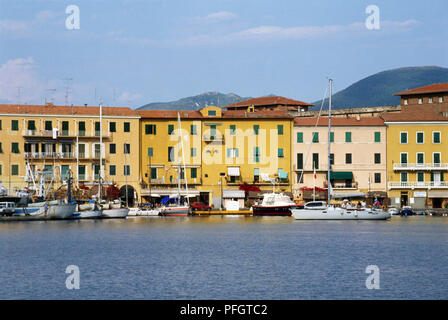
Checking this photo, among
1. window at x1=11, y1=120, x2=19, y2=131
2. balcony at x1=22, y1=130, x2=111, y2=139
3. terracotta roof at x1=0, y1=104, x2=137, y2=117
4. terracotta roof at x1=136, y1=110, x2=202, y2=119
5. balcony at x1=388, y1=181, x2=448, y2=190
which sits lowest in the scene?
balcony at x1=388, y1=181, x2=448, y2=190

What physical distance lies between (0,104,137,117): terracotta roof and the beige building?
62.5 feet

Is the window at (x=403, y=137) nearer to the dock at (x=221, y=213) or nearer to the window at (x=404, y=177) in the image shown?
the window at (x=404, y=177)

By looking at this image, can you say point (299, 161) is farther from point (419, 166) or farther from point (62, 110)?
point (62, 110)

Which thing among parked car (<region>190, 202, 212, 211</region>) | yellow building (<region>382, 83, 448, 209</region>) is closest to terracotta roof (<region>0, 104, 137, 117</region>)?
parked car (<region>190, 202, 212, 211</region>)

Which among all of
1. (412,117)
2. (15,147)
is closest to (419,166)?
(412,117)

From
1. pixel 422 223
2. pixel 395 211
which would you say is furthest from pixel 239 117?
pixel 422 223

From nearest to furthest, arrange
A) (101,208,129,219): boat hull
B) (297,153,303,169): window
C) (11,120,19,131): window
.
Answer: (101,208,129,219): boat hull < (11,120,19,131): window < (297,153,303,169): window

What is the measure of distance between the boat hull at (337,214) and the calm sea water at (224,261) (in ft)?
20.6

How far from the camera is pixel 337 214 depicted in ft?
255

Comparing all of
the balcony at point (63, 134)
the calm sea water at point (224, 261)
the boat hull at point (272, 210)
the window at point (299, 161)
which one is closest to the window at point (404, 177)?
the window at point (299, 161)

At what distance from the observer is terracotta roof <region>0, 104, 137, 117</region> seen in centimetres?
9081

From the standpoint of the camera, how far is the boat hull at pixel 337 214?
77500mm

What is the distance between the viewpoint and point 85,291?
3347 centimetres

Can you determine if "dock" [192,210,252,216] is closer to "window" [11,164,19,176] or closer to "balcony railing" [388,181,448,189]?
"balcony railing" [388,181,448,189]
